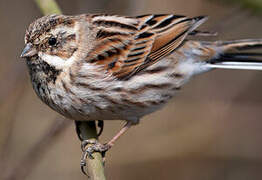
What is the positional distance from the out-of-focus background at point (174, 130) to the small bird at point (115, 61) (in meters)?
1.10

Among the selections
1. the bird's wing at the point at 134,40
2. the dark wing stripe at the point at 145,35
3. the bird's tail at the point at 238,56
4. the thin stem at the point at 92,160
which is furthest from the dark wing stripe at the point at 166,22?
the thin stem at the point at 92,160

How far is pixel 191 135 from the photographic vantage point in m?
7.09

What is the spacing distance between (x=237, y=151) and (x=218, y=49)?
6.30 ft

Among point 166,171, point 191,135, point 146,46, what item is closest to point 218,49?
point 146,46

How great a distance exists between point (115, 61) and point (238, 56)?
136cm

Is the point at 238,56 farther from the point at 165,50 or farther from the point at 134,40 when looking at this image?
the point at 134,40

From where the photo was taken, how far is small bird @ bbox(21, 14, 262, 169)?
15.5ft

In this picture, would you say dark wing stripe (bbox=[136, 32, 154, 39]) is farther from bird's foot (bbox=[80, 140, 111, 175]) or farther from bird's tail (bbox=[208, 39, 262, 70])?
bird's foot (bbox=[80, 140, 111, 175])

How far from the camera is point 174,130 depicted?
7141mm

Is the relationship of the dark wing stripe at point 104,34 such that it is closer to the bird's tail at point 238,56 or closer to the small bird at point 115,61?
the small bird at point 115,61

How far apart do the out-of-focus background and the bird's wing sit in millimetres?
1133

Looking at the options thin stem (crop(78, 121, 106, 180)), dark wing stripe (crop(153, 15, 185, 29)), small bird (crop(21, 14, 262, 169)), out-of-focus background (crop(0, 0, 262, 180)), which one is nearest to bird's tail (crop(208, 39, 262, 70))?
small bird (crop(21, 14, 262, 169))

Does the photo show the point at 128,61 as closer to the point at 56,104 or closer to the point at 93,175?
the point at 56,104

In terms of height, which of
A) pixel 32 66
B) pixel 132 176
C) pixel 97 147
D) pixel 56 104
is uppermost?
pixel 32 66
